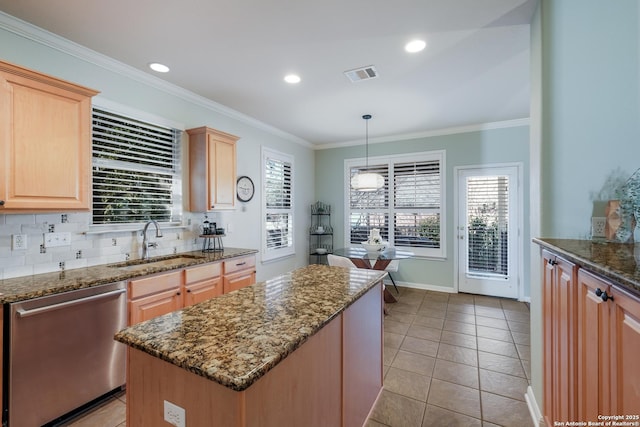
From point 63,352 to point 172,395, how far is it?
1523 millimetres

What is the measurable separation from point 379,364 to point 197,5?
Result: 2786 mm

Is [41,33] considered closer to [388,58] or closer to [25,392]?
[25,392]

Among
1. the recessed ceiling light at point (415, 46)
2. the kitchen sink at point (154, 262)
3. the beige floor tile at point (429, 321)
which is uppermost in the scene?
the recessed ceiling light at point (415, 46)

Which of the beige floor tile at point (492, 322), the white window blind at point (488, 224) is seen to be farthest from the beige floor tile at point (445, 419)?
the white window blind at point (488, 224)

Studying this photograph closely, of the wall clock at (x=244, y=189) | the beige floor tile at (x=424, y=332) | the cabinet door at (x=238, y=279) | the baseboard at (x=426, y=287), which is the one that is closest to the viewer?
the cabinet door at (x=238, y=279)

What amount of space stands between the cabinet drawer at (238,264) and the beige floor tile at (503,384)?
2.47 metres

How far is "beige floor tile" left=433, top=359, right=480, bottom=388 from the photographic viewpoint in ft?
7.66

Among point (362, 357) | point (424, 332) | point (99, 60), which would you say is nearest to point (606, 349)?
point (362, 357)

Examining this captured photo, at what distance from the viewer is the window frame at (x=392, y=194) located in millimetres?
4762

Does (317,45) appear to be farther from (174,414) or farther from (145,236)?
(174,414)

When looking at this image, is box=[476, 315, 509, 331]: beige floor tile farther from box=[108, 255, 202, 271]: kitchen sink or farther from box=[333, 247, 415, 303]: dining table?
box=[108, 255, 202, 271]: kitchen sink

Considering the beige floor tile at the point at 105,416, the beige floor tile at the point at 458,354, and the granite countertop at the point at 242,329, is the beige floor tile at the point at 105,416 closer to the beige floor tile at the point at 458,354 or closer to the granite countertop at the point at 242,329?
the granite countertop at the point at 242,329

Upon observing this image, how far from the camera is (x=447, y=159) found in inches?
186

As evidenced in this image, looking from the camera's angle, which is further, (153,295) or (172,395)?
(153,295)
